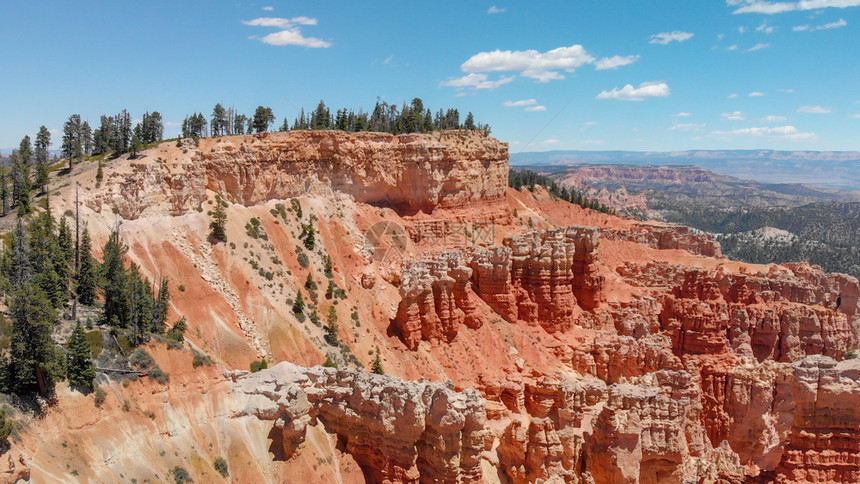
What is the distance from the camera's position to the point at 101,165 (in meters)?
46.7

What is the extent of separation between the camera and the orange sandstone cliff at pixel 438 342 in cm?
2695

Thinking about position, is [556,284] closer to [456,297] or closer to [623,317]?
[623,317]

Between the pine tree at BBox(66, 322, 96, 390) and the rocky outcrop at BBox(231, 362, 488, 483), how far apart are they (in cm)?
633

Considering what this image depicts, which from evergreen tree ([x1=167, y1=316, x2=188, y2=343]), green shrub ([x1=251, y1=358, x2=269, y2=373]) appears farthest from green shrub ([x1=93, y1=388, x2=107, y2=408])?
green shrub ([x1=251, y1=358, x2=269, y2=373])

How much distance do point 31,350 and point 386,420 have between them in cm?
1429

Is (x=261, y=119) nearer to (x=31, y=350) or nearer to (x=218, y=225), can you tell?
(x=218, y=225)

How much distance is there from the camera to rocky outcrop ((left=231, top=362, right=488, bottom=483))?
92.5ft

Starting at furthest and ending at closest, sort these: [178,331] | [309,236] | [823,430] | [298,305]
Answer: [309,236] → [298,305] → [178,331] → [823,430]

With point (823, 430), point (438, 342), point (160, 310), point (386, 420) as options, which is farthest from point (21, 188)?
point (823, 430)

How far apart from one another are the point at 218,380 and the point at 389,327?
21.7 m

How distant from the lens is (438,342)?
157ft

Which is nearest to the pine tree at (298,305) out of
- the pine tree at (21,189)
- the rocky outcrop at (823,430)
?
the pine tree at (21,189)

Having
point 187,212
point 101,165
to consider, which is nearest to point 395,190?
point 187,212

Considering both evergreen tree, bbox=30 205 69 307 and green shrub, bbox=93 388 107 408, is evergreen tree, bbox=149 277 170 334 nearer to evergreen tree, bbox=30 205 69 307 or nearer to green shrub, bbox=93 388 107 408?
evergreen tree, bbox=30 205 69 307
